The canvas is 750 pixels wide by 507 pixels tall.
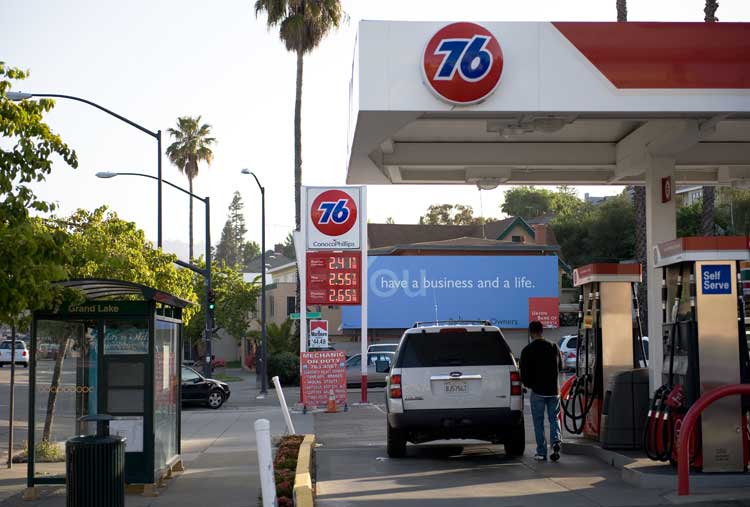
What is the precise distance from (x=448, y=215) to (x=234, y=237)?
66.5 metres

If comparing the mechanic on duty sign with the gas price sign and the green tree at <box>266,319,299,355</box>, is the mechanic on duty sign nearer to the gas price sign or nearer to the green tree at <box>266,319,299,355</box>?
the gas price sign

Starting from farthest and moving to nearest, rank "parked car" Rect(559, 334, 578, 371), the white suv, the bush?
the bush, "parked car" Rect(559, 334, 578, 371), the white suv

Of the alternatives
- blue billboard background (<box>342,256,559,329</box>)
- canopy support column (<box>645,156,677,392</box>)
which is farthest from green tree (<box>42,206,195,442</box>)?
blue billboard background (<box>342,256,559,329</box>)

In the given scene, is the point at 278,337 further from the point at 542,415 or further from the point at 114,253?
the point at 542,415

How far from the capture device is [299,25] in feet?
139

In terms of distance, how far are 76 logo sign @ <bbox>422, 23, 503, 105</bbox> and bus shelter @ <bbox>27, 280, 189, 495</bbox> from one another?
161 inches

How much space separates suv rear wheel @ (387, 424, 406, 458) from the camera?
15.5 m

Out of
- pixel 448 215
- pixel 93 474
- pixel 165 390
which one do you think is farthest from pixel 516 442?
pixel 448 215

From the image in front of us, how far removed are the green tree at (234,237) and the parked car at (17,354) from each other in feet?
340

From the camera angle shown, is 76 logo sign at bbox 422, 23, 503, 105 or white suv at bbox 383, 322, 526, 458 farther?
white suv at bbox 383, 322, 526, 458

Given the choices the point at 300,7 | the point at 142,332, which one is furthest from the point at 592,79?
the point at 300,7

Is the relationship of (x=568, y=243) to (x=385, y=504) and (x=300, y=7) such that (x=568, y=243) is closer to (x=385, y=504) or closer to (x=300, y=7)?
(x=300, y=7)

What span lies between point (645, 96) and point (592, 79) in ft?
2.00

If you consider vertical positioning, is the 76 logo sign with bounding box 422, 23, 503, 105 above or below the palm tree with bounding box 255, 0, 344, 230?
below
